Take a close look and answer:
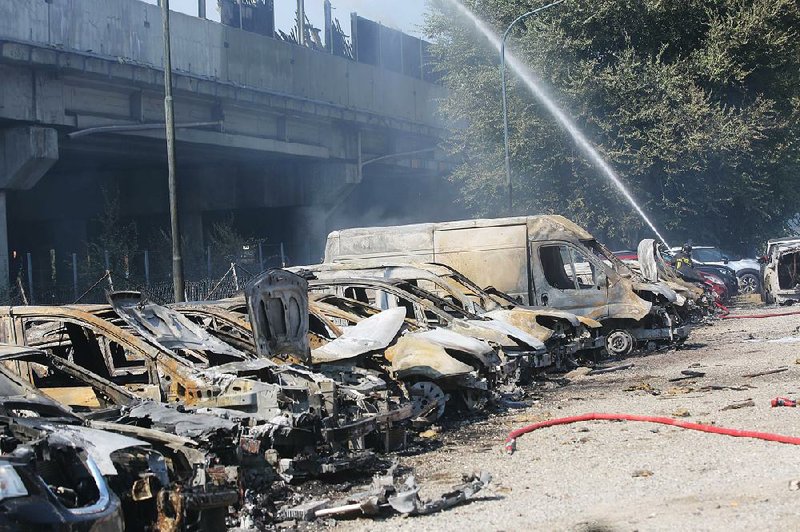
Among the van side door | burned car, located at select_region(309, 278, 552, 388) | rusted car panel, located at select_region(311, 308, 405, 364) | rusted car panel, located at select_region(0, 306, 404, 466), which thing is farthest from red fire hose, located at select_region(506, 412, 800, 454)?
the van side door

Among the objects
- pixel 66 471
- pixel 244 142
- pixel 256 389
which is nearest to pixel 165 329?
pixel 256 389

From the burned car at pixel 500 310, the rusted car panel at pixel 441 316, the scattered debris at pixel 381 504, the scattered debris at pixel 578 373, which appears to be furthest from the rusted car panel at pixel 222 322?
the scattered debris at pixel 578 373

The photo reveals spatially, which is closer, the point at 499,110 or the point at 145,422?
the point at 145,422

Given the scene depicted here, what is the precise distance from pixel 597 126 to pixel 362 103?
9.62m

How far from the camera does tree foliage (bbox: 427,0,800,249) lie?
108 feet

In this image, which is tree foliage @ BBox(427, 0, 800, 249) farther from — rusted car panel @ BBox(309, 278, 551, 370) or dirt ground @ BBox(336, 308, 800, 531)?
rusted car panel @ BBox(309, 278, 551, 370)

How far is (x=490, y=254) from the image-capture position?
19.5m

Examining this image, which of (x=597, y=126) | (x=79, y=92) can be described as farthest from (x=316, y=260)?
(x=79, y=92)

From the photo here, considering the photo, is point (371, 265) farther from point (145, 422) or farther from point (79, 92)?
point (79, 92)

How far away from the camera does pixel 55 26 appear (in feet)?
86.5

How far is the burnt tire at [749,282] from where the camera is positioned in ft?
107

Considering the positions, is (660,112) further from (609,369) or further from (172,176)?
(172,176)

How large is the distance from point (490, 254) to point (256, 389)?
1154 cm

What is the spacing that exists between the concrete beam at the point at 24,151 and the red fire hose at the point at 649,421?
61.8ft
